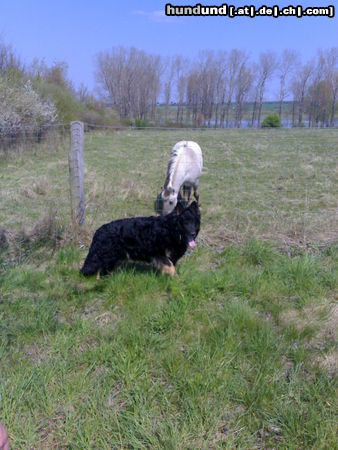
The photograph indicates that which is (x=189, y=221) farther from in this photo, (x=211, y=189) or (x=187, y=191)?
(x=211, y=189)

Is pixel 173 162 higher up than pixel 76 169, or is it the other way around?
pixel 173 162

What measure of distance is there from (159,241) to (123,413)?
1.96 meters

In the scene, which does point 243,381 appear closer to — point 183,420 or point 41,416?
point 183,420

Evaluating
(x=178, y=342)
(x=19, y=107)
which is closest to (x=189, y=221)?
(x=178, y=342)

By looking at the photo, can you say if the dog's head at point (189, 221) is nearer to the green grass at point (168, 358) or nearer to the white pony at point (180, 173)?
the green grass at point (168, 358)

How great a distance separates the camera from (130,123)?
38.4 meters

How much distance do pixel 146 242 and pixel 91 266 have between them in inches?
27.6

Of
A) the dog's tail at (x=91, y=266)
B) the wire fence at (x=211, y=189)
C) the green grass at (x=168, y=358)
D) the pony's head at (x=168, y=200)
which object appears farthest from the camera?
the pony's head at (x=168, y=200)

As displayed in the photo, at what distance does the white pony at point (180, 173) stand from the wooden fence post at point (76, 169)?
1.57 meters

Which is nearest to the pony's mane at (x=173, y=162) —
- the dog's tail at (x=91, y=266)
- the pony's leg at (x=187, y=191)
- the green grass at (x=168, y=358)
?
the pony's leg at (x=187, y=191)

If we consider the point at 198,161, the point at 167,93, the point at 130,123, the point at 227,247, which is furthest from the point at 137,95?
the point at 227,247

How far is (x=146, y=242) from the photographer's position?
3.81 m

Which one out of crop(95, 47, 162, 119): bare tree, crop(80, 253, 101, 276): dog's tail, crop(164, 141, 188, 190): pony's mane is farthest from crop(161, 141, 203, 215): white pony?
crop(95, 47, 162, 119): bare tree

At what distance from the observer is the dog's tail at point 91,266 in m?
Answer: 3.74
